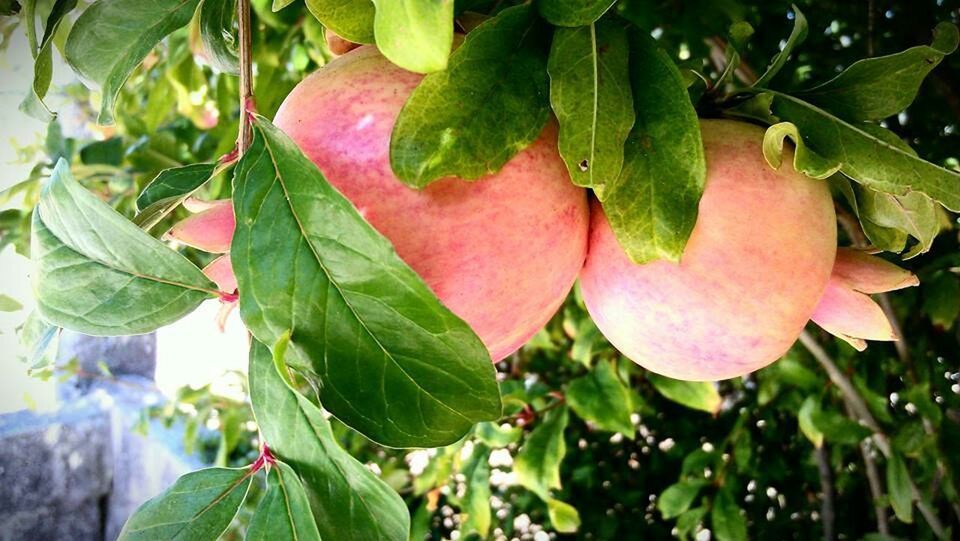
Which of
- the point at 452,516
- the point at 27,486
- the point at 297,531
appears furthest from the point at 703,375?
the point at 27,486

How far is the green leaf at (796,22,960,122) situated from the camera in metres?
0.44

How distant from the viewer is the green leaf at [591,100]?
36 cm

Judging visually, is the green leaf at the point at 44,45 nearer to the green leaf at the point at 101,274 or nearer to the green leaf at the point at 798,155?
the green leaf at the point at 101,274

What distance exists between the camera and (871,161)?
0.39 m

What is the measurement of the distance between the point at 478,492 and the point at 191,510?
0.85 metres

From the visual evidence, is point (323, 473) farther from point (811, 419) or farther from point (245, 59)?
point (811, 419)

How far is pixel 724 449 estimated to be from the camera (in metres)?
1.32

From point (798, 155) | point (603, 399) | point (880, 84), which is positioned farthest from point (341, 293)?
point (603, 399)

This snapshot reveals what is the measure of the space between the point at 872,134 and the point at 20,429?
11.5 ft

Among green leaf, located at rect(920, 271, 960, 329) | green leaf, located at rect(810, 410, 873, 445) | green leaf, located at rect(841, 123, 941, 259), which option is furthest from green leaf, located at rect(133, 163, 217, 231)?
green leaf, located at rect(920, 271, 960, 329)

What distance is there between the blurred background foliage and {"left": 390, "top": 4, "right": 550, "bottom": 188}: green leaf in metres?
0.50

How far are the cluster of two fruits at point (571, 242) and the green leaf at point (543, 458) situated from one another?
2.11 ft

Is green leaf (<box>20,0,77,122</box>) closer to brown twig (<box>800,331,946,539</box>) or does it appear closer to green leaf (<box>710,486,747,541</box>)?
brown twig (<box>800,331,946,539</box>)

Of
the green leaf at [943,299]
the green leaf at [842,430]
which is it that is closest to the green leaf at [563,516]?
the green leaf at [842,430]
